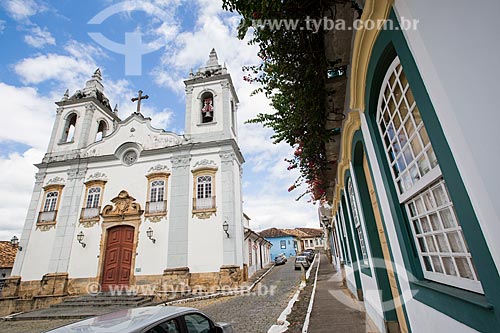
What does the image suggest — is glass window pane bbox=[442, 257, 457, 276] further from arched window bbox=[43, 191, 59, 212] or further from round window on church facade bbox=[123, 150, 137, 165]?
arched window bbox=[43, 191, 59, 212]

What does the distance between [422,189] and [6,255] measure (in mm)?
26895

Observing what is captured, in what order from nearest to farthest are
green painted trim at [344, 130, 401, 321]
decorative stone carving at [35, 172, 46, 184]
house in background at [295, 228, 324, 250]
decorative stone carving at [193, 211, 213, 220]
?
1. green painted trim at [344, 130, 401, 321]
2. decorative stone carving at [193, 211, 213, 220]
3. decorative stone carving at [35, 172, 46, 184]
4. house in background at [295, 228, 324, 250]

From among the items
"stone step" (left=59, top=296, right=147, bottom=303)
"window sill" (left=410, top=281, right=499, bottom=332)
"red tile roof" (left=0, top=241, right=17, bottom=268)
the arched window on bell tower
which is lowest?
"stone step" (left=59, top=296, right=147, bottom=303)

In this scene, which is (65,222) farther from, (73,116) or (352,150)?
(352,150)

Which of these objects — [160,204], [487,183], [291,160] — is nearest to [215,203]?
[160,204]

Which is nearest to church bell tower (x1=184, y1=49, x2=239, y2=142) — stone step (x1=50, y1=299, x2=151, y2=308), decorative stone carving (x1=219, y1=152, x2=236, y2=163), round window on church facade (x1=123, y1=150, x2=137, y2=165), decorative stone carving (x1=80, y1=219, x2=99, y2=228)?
decorative stone carving (x1=219, y1=152, x2=236, y2=163)

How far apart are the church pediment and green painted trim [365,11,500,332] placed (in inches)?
543

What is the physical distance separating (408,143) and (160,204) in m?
13.3

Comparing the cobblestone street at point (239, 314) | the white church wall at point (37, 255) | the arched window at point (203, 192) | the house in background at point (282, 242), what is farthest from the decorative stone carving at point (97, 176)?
the house in background at point (282, 242)

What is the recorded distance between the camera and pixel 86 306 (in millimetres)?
11547

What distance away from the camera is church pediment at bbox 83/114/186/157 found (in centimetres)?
1538

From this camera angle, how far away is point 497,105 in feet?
3.73

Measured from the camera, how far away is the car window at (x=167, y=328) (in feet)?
8.29

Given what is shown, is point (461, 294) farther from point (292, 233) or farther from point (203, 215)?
point (292, 233)
